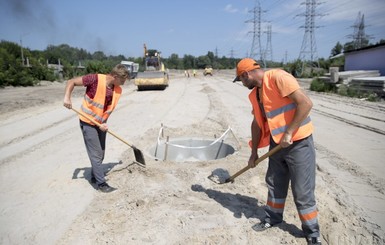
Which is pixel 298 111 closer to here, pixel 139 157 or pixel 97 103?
pixel 97 103

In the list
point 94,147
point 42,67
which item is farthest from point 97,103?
point 42,67

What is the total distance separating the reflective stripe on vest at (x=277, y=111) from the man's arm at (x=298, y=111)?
0.10 meters

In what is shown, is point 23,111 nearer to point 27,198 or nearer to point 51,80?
point 27,198

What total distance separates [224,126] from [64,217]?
17.7ft

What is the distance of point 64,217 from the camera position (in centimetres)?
362

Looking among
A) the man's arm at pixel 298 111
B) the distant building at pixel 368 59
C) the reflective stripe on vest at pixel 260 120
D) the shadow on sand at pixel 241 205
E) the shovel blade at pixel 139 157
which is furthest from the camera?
the distant building at pixel 368 59

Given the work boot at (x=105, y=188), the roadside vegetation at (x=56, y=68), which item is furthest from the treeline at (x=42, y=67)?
the work boot at (x=105, y=188)

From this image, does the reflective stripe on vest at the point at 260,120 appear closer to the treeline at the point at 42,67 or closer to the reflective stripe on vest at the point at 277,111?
the reflective stripe on vest at the point at 277,111

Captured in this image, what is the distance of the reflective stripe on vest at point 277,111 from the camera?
9.27 feet

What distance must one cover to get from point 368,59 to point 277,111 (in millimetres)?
21443

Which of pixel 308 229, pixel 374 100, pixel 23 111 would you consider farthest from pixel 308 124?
pixel 374 100

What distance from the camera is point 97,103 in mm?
4230

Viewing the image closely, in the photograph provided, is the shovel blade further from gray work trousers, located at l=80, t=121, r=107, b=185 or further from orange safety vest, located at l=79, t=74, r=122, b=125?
orange safety vest, located at l=79, t=74, r=122, b=125

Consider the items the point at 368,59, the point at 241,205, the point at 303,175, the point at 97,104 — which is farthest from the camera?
the point at 368,59
